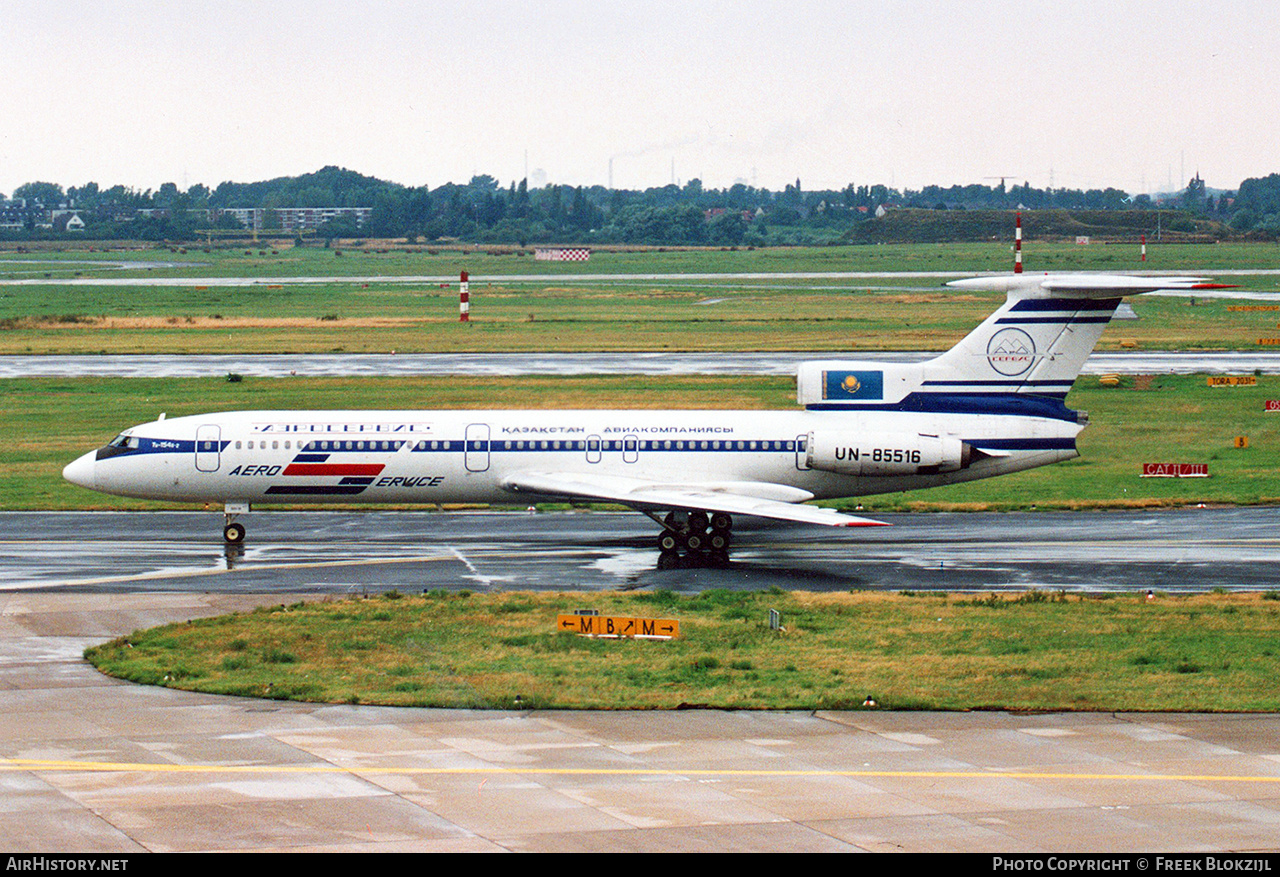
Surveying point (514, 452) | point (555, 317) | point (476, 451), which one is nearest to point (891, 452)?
point (514, 452)

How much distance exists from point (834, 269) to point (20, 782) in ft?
547

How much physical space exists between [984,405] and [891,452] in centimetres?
296

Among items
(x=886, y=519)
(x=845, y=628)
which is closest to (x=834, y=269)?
(x=886, y=519)

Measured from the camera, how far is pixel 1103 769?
63.2 feet

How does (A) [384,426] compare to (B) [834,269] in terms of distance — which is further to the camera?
(B) [834,269]

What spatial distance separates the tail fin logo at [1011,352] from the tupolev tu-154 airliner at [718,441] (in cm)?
4

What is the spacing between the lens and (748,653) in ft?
85.0

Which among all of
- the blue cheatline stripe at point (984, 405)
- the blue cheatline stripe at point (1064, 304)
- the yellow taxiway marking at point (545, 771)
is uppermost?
the blue cheatline stripe at point (1064, 304)

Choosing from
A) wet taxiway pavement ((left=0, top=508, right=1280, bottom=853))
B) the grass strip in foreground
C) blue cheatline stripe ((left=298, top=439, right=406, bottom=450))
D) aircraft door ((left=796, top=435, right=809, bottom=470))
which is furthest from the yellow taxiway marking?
blue cheatline stripe ((left=298, top=439, right=406, bottom=450))

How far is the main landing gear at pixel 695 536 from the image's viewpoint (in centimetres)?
3616

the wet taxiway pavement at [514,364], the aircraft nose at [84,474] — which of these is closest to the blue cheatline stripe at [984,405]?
the aircraft nose at [84,474]

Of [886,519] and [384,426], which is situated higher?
[384,426]

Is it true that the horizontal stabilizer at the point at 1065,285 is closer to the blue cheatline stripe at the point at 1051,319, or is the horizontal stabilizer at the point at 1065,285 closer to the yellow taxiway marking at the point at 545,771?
the blue cheatline stripe at the point at 1051,319
